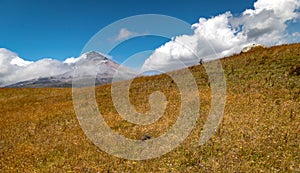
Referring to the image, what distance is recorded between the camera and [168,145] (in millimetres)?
14984

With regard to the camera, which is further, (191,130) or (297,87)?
(297,87)

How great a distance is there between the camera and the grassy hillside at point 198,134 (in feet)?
40.1

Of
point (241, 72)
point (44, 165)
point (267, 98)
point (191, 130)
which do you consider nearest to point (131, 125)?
point (191, 130)

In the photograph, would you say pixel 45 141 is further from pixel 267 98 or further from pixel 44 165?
pixel 267 98

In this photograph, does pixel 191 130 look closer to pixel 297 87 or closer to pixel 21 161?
pixel 21 161

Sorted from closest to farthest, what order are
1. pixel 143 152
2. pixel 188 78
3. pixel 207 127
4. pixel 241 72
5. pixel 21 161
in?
pixel 143 152 < pixel 21 161 < pixel 207 127 < pixel 241 72 < pixel 188 78

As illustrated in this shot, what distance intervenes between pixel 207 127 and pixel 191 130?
91cm

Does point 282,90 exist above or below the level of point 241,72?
below

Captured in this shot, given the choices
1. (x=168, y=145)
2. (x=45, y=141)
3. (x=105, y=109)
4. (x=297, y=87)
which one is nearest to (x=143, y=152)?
(x=168, y=145)

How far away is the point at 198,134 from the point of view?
16078 millimetres

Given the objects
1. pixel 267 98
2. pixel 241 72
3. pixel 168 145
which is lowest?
pixel 168 145

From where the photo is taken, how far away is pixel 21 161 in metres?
15.6

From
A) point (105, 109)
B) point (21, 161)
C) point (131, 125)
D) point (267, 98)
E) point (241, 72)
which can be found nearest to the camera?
point (21, 161)

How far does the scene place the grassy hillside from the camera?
12.2m
